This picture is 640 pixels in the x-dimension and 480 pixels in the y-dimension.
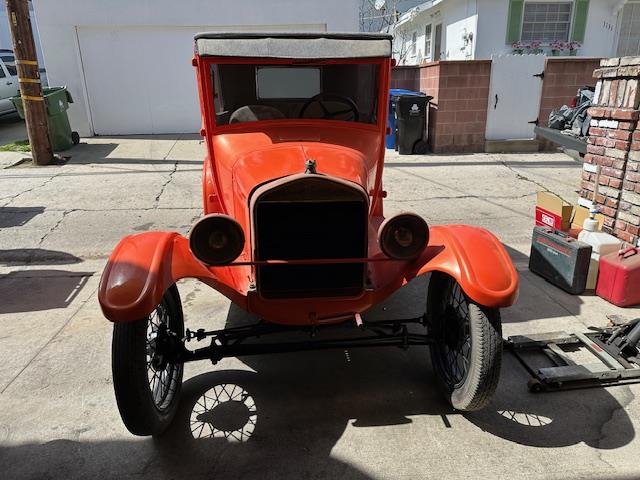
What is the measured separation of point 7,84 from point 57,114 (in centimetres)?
551

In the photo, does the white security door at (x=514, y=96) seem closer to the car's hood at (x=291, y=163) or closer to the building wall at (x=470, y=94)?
the building wall at (x=470, y=94)

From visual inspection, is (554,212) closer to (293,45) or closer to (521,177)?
(293,45)

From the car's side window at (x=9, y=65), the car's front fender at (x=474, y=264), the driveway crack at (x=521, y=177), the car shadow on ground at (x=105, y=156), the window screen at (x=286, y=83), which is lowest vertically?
the driveway crack at (x=521, y=177)

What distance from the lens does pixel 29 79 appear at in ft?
28.3

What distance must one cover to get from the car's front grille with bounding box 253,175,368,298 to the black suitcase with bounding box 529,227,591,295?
7.42 feet

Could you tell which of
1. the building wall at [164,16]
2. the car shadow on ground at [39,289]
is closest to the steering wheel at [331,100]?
the car shadow on ground at [39,289]

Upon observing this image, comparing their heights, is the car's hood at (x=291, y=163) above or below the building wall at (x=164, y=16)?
below

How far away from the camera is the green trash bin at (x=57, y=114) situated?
967cm

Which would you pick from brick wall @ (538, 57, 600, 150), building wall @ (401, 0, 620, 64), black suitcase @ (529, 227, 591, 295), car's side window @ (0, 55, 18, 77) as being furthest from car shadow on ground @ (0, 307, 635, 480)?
car's side window @ (0, 55, 18, 77)

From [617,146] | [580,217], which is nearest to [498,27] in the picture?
[617,146]

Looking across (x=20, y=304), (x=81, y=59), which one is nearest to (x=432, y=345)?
(x=20, y=304)

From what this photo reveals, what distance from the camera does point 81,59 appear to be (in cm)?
1132

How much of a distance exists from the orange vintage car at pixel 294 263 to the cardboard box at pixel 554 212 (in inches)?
81.7

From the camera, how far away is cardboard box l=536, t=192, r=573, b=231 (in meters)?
4.57
